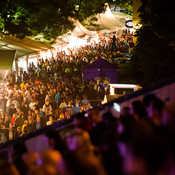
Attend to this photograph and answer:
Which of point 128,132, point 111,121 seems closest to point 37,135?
point 111,121

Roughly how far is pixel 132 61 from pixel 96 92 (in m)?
2.47

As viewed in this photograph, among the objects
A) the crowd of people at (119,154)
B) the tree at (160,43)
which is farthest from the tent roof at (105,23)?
the crowd of people at (119,154)

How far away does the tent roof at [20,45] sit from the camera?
17062mm

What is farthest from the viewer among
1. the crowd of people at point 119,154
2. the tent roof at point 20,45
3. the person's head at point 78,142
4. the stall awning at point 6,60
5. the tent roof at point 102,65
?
the tent roof at point 20,45

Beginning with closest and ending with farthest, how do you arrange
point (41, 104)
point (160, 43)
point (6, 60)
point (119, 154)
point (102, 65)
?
point (119, 154)
point (160, 43)
point (41, 104)
point (102, 65)
point (6, 60)

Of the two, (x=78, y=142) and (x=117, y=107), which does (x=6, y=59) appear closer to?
(x=117, y=107)

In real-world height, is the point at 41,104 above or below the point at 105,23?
below

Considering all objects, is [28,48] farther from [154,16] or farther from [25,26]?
[154,16]

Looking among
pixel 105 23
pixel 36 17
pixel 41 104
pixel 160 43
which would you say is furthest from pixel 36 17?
pixel 160 43

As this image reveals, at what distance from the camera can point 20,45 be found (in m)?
17.9

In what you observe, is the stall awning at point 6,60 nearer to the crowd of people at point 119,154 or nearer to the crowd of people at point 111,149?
the crowd of people at point 111,149

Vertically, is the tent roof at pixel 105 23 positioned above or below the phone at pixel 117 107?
above

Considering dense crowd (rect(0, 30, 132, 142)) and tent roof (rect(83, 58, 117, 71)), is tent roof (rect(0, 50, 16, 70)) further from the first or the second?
tent roof (rect(83, 58, 117, 71))

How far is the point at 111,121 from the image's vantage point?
15.7 ft
